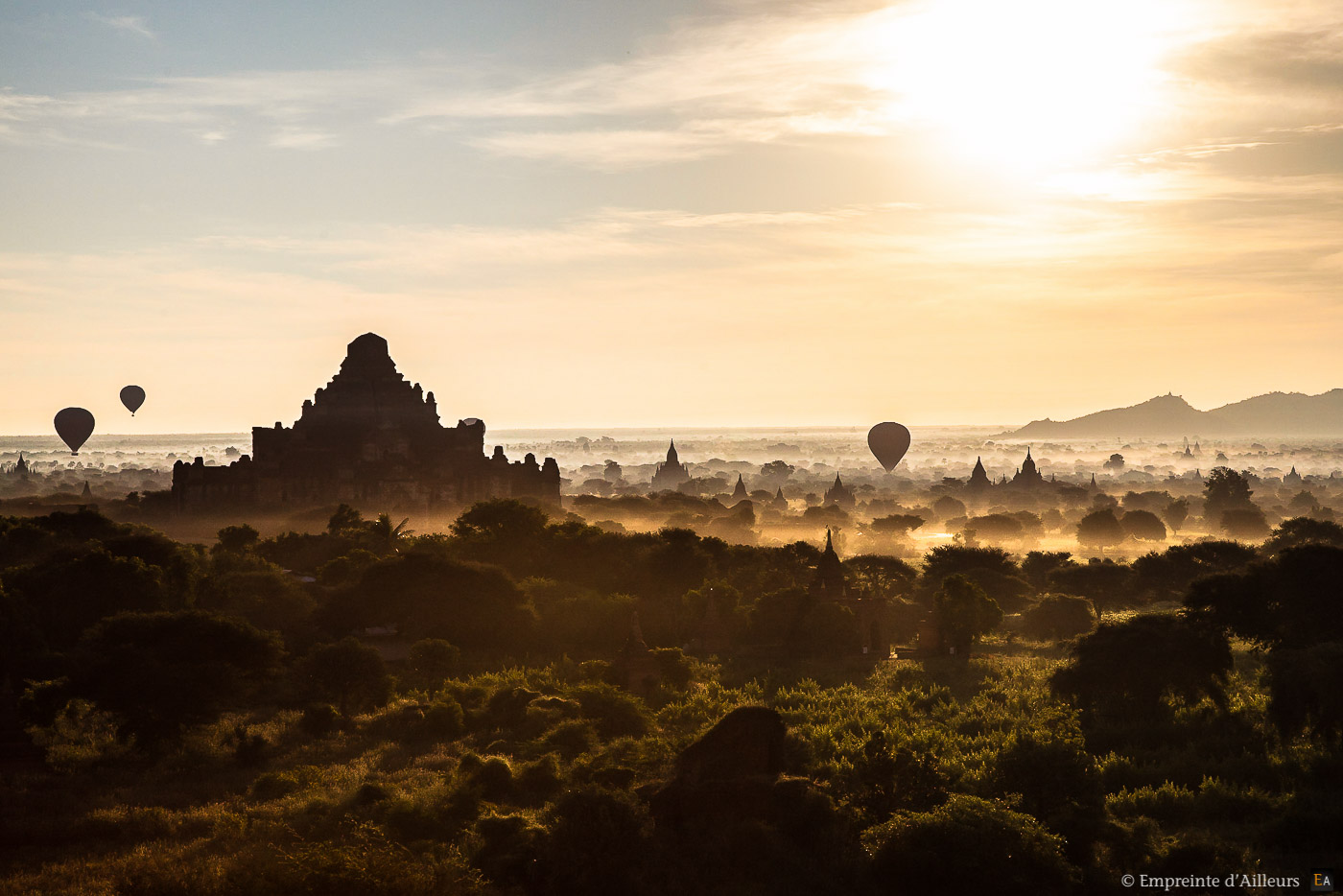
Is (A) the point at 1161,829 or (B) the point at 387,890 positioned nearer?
(B) the point at 387,890

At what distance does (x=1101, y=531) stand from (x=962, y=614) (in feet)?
267

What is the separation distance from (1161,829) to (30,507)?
428 feet

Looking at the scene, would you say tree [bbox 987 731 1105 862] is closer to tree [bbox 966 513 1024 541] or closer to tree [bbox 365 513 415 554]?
tree [bbox 365 513 415 554]

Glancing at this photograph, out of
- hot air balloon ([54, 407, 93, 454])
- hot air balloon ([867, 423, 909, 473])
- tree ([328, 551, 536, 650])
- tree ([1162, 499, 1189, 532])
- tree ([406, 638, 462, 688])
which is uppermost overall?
hot air balloon ([54, 407, 93, 454])

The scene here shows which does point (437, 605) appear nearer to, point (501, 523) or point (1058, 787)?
point (501, 523)

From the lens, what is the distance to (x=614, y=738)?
3856 cm

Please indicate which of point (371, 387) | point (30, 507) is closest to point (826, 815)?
point (371, 387)

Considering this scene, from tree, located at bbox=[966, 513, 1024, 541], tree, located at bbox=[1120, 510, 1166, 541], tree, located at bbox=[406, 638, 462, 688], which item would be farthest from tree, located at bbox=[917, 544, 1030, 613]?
tree, located at bbox=[966, 513, 1024, 541]

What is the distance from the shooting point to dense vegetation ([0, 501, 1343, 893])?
26203 millimetres

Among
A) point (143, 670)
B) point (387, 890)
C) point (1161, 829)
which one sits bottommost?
point (1161, 829)

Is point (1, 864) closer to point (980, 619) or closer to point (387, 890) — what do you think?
point (387, 890)

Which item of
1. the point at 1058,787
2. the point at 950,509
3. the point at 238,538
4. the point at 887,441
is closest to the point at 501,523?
the point at 238,538

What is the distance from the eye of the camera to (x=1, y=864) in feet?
84.1

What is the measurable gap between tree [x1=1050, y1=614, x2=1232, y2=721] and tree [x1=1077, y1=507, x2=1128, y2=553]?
9143 centimetres
